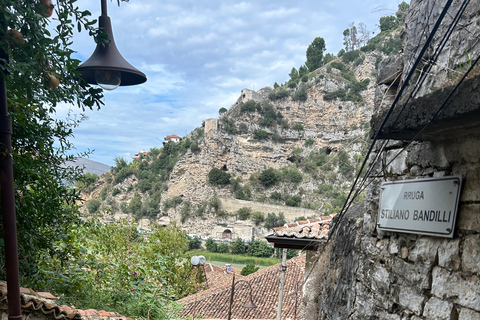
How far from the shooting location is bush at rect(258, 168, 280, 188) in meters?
46.2

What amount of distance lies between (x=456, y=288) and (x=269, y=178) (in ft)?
147

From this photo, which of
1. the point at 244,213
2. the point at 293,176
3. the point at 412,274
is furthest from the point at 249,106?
the point at 412,274

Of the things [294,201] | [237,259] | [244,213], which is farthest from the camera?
[294,201]

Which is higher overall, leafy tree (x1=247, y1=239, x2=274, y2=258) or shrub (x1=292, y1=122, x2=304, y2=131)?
shrub (x1=292, y1=122, x2=304, y2=131)

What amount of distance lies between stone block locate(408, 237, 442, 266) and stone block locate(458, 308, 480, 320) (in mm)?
256

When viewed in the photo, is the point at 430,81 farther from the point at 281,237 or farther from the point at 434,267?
the point at 281,237

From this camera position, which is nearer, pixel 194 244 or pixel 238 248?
pixel 238 248

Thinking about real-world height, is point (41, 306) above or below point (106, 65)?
below

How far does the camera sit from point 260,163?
50.2m

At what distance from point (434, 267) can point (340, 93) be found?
175 ft

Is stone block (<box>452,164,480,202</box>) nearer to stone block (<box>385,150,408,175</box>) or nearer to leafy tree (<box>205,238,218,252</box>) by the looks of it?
stone block (<box>385,150,408,175</box>)

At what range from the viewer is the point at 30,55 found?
83.0 inches

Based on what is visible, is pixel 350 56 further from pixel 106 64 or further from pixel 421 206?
pixel 421 206

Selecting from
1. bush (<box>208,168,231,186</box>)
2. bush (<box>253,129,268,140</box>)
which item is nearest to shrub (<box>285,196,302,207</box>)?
bush (<box>208,168,231,186</box>)
